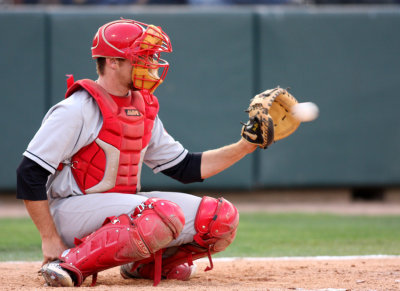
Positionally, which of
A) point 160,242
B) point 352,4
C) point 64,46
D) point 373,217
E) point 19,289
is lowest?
point 373,217

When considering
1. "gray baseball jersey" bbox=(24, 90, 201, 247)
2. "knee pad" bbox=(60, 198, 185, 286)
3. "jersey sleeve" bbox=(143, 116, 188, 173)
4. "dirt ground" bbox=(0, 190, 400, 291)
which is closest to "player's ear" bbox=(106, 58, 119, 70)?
"gray baseball jersey" bbox=(24, 90, 201, 247)

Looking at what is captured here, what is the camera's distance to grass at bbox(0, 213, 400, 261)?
4.84 metres

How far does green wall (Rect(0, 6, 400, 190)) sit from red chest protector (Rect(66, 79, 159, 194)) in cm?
454

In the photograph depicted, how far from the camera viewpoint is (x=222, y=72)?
8.16 metres

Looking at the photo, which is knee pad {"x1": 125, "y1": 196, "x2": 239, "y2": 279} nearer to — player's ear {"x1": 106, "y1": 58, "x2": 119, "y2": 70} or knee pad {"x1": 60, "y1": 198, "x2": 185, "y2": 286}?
knee pad {"x1": 60, "y1": 198, "x2": 185, "y2": 286}

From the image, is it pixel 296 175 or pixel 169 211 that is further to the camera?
pixel 296 175

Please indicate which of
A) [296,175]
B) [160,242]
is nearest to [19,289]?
[160,242]

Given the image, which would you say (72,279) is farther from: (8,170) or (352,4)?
(352,4)

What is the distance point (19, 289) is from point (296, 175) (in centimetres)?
551

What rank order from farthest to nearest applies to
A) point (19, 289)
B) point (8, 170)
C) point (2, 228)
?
point (8, 170) → point (2, 228) → point (19, 289)

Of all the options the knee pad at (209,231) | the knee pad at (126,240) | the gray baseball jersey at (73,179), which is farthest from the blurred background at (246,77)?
the knee pad at (126,240)

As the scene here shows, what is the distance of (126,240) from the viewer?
10.2ft

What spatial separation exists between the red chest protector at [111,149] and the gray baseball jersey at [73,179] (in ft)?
0.14

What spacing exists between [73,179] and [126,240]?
1.63 ft
